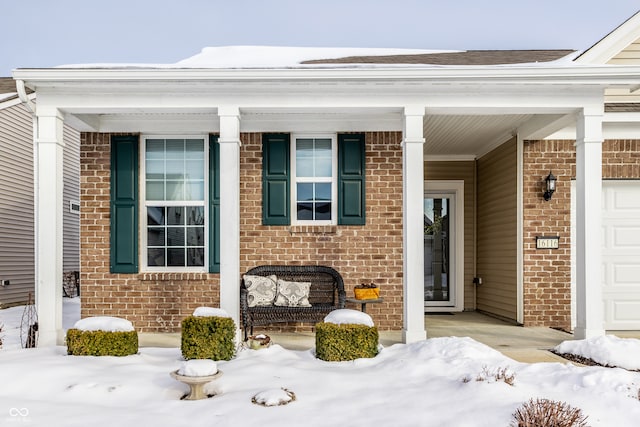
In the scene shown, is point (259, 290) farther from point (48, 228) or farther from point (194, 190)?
point (48, 228)

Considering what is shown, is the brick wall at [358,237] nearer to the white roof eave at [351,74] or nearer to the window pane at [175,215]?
the window pane at [175,215]

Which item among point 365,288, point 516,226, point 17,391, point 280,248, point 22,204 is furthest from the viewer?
point 22,204

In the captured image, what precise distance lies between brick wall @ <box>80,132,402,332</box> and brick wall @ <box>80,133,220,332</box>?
0.01 m

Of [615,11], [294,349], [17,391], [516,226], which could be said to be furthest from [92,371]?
[615,11]

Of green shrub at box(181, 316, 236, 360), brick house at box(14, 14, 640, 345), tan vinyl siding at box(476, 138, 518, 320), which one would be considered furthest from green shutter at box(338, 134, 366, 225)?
green shrub at box(181, 316, 236, 360)

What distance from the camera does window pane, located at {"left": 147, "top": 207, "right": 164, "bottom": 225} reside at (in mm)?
6633

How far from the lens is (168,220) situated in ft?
21.8

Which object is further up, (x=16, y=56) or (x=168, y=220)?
(x=16, y=56)

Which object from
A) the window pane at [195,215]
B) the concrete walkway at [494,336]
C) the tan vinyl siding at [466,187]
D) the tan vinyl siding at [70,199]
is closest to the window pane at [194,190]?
the window pane at [195,215]

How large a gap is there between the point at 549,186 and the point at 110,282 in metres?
6.41

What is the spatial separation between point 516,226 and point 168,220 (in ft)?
16.8

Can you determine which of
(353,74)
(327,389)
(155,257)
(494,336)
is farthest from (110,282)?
(494,336)

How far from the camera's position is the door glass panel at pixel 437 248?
8633 millimetres

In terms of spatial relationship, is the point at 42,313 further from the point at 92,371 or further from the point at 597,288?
the point at 597,288
